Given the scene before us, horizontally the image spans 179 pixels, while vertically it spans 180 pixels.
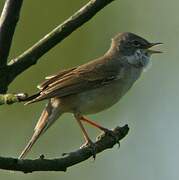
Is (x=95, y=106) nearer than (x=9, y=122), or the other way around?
(x=95, y=106)

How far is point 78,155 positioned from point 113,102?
2.13m

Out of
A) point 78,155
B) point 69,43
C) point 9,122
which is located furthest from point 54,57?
point 78,155

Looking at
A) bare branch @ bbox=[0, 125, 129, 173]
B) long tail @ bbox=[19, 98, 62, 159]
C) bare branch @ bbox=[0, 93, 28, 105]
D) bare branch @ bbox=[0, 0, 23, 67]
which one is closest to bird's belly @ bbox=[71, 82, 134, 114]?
long tail @ bbox=[19, 98, 62, 159]

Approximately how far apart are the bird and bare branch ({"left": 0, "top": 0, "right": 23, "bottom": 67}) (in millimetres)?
1028

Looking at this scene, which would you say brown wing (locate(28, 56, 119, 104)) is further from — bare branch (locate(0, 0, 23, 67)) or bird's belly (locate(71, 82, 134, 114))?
bare branch (locate(0, 0, 23, 67))

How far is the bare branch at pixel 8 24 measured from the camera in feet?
12.8

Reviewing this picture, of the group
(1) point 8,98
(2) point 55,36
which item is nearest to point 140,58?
(2) point 55,36

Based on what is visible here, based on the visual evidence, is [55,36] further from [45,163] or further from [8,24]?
[45,163]

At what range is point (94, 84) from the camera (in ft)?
19.8

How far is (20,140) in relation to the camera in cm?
841

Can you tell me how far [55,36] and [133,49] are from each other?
8.97 feet

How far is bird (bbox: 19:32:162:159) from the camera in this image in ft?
18.0

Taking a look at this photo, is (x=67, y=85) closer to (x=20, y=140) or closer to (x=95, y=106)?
(x=95, y=106)

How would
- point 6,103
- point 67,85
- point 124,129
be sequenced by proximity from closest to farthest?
point 6,103, point 124,129, point 67,85
